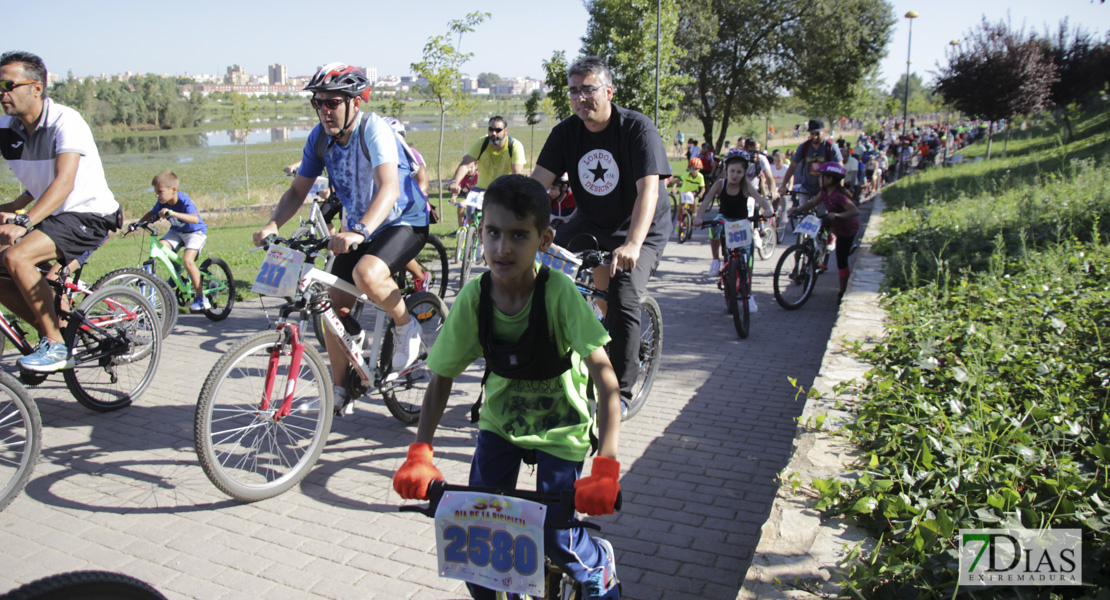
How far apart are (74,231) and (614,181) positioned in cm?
370

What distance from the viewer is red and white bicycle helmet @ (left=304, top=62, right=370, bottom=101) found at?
445 centimetres

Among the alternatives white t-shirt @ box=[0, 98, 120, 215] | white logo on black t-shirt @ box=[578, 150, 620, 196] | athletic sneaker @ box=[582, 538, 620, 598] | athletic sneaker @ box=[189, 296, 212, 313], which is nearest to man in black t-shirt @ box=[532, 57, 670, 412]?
white logo on black t-shirt @ box=[578, 150, 620, 196]

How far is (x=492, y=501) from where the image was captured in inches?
84.2

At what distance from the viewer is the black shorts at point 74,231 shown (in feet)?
17.3

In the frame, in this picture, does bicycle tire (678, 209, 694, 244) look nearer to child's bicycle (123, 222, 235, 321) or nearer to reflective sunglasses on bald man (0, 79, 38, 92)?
child's bicycle (123, 222, 235, 321)

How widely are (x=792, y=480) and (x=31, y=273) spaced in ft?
15.8

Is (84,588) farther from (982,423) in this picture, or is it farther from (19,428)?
(982,423)

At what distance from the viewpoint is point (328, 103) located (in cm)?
452

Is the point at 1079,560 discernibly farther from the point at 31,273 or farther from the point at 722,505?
the point at 31,273

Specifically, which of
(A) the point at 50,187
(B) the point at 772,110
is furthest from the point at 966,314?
(B) the point at 772,110

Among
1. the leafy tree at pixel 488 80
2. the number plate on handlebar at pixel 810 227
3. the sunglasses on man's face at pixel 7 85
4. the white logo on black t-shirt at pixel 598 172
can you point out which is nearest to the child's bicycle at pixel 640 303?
the white logo on black t-shirt at pixel 598 172

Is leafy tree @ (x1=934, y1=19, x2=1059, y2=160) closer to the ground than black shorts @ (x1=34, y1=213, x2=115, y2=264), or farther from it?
farther from it

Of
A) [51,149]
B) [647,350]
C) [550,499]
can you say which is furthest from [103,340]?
[550,499]

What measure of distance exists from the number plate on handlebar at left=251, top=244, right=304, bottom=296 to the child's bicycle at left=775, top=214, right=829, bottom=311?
614cm
